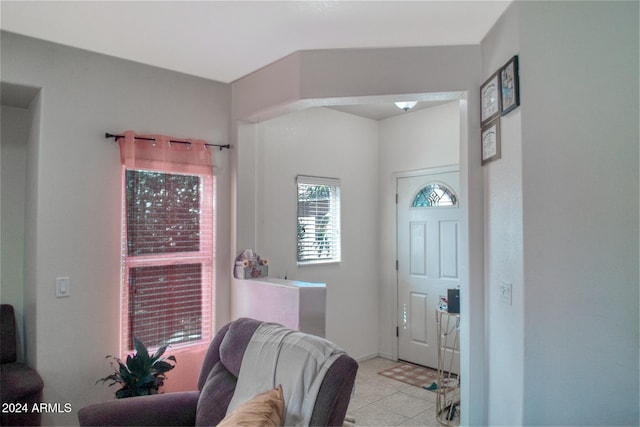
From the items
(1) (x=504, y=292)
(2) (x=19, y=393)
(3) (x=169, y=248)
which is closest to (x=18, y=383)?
(2) (x=19, y=393)

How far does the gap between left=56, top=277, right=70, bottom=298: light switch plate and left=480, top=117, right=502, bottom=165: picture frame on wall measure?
2.71 meters

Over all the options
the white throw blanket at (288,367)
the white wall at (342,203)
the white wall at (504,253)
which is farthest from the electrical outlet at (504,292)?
the white wall at (342,203)

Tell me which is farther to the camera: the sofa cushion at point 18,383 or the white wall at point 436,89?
the white wall at point 436,89

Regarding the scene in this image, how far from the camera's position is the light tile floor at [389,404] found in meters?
2.98

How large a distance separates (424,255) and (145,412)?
3.00 metres

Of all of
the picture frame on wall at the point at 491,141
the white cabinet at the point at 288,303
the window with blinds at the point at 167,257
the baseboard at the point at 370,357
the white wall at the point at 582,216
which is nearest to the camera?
the white wall at the point at 582,216

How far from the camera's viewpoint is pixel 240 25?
236cm

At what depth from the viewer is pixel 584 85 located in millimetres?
1978

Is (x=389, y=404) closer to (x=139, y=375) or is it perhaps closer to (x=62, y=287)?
(x=139, y=375)

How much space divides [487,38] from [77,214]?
2795 mm

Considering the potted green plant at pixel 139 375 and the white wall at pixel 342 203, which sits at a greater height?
the white wall at pixel 342 203

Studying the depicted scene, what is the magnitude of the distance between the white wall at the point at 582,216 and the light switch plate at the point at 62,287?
2678 mm

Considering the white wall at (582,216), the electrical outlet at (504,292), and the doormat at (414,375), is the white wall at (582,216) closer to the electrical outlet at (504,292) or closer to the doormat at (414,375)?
the electrical outlet at (504,292)

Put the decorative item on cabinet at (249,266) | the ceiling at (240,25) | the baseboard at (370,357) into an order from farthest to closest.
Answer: the baseboard at (370,357) < the decorative item on cabinet at (249,266) < the ceiling at (240,25)
